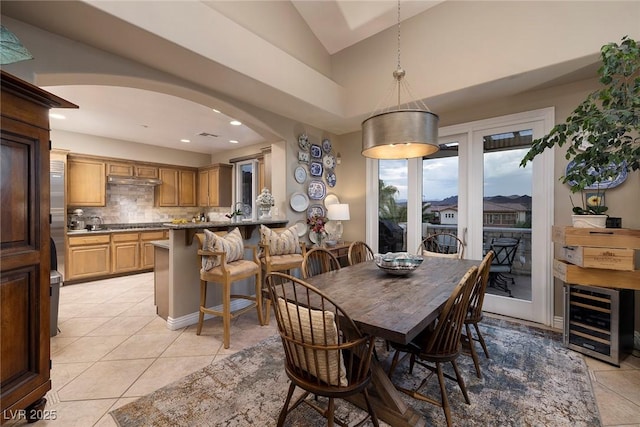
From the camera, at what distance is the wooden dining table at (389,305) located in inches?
48.5

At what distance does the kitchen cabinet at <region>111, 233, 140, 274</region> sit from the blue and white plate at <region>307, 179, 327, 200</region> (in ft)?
11.8

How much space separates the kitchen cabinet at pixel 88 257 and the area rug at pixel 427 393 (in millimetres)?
3924

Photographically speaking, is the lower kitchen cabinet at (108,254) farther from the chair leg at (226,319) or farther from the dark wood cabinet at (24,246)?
the dark wood cabinet at (24,246)

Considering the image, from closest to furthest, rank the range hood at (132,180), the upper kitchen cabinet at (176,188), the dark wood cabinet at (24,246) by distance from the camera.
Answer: the dark wood cabinet at (24,246) < the range hood at (132,180) < the upper kitchen cabinet at (176,188)

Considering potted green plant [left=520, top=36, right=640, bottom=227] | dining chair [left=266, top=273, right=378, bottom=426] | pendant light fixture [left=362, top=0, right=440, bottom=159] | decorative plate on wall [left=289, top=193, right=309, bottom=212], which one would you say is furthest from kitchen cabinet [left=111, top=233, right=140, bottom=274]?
potted green plant [left=520, top=36, right=640, bottom=227]

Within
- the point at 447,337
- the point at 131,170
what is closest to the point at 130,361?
the point at 447,337

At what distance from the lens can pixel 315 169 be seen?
410 cm

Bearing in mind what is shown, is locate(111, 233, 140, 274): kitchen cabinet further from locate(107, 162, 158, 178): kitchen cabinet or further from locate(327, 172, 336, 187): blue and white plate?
locate(327, 172, 336, 187): blue and white plate

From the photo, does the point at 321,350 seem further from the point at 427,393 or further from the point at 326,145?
the point at 326,145

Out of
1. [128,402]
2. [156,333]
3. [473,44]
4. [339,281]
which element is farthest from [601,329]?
[156,333]

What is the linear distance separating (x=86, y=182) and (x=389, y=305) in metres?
5.73

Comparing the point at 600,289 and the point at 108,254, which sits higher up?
the point at 600,289

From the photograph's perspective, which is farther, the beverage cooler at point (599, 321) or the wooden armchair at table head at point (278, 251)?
the wooden armchair at table head at point (278, 251)

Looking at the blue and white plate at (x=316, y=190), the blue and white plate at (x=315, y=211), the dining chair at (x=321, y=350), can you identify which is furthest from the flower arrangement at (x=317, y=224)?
the dining chair at (x=321, y=350)
